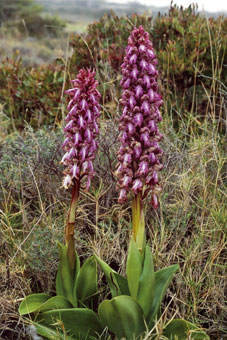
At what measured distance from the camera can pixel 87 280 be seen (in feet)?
8.17

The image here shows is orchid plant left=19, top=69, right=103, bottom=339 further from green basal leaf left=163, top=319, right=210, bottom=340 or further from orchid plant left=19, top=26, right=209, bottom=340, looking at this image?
green basal leaf left=163, top=319, right=210, bottom=340

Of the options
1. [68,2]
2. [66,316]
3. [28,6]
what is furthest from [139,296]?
[68,2]

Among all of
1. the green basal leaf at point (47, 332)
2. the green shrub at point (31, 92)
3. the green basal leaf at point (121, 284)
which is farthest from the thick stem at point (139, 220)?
the green shrub at point (31, 92)

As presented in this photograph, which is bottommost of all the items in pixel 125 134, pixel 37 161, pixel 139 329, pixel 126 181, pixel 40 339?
pixel 40 339

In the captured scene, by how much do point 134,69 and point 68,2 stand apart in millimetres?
23710

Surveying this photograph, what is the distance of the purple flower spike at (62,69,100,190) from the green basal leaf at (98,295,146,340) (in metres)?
0.58

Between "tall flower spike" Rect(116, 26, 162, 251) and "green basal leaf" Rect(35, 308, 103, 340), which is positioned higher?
"tall flower spike" Rect(116, 26, 162, 251)

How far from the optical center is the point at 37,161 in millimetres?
3320

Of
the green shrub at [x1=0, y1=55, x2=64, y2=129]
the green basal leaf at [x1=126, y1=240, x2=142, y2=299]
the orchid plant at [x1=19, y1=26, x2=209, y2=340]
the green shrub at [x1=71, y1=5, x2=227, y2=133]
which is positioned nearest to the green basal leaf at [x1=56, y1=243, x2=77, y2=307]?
the orchid plant at [x1=19, y1=26, x2=209, y2=340]

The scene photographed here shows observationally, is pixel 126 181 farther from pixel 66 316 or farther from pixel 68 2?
pixel 68 2

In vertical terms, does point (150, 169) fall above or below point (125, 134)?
below

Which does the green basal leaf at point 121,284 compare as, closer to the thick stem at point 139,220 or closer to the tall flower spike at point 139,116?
the thick stem at point 139,220

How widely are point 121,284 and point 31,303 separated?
499mm

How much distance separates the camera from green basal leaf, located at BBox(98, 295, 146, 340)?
2154mm
